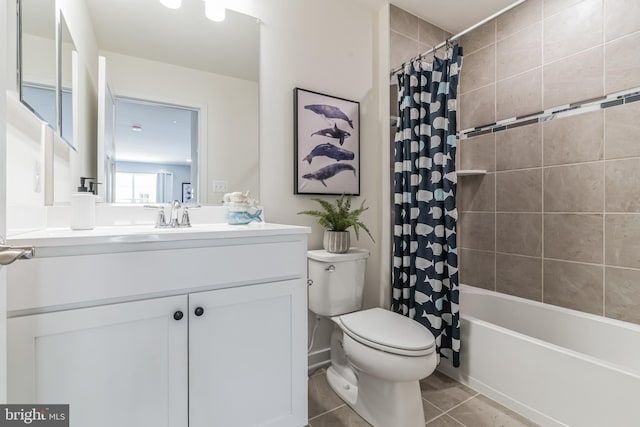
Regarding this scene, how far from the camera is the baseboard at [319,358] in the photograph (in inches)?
74.0

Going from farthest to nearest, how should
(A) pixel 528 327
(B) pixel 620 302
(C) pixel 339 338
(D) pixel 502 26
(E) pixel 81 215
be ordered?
(D) pixel 502 26 → (A) pixel 528 327 → (C) pixel 339 338 → (B) pixel 620 302 → (E) pixel 81 215

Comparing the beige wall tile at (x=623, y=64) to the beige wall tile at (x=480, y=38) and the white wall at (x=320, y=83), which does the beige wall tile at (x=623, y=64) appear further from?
the white wall at (x=320, y=83)

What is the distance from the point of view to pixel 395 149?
2.02m

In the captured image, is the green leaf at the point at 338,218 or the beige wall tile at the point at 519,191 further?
the beige wall tile at the point at 519,191

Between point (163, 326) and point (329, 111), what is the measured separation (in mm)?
1505

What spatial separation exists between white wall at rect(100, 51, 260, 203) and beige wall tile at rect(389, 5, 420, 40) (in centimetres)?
Result: 120

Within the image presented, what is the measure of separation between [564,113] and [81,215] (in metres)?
2.65

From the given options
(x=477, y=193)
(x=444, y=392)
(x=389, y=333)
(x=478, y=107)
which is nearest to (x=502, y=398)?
(x=444, y=392)

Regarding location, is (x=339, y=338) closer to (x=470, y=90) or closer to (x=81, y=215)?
(x=81, y=215)

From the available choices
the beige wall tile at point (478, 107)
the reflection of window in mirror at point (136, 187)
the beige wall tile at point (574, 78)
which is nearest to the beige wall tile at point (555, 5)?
the beige wall tile at point (574, 78)

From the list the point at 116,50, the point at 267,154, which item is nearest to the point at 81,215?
the point at 116,50

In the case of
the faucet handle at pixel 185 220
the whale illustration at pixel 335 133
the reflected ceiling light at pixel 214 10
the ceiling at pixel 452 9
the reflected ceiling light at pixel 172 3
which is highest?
the ceiling at pixel 452 9

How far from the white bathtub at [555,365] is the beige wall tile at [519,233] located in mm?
350

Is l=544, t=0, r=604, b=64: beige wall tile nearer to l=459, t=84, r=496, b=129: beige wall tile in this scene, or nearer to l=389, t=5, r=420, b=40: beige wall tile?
l=459, t=84, r=496, b=129: beige wall tile
